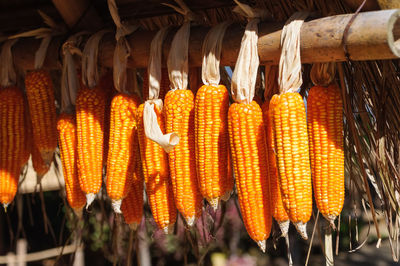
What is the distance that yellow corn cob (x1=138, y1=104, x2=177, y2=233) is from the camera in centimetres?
186

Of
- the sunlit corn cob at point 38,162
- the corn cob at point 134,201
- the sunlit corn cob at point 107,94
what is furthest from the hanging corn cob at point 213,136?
the sunlit corn cob at point 38,162

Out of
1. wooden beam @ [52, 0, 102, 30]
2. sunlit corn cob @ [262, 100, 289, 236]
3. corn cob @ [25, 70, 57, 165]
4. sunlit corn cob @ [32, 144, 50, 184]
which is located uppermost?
wooden beam @ [52, 0, 102, 30]

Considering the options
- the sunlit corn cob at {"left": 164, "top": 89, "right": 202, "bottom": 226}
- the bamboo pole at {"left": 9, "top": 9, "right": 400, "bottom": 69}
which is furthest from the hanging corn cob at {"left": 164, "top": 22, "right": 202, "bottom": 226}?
the bamboo pole at {"left": 9, "top": 9, "right": 400, "bottom": 69}

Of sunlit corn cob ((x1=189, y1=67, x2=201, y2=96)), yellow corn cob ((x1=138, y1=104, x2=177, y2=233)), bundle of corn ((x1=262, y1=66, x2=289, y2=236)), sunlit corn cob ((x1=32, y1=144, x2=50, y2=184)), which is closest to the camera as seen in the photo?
bundle of corn ((x1=262, y1=66, x2=289, y2=236))

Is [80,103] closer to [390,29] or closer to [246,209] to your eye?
[246,209]

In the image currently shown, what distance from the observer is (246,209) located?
1677 mm

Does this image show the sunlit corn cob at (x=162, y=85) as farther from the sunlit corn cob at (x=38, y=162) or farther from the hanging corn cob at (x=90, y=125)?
the sunlit corn cob at (x=38, y=162)

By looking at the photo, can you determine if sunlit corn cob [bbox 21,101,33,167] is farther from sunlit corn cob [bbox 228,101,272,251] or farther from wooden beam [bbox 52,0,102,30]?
sunlit corn cob [bbox 228,101,272,251]

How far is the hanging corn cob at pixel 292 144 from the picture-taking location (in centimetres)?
156

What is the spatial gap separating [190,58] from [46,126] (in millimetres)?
806

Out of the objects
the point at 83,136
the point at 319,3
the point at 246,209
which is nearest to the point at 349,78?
the point at 319,3

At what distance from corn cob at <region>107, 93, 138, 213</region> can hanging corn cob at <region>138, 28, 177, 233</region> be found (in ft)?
0.27

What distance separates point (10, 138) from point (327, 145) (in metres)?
1.50

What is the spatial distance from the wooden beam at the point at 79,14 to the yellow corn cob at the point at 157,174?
67 centimetres
